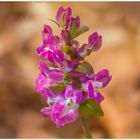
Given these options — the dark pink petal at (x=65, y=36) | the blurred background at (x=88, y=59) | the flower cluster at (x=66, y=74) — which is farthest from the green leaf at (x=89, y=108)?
the blurred background at (x=88, y=59)

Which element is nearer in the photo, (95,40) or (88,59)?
(95,40)

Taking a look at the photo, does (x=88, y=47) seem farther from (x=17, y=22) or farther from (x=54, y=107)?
(x=17, y=22)

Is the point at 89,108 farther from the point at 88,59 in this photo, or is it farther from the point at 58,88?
the point at 88,59

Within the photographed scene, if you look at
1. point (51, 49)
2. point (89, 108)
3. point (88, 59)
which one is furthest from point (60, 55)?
point (88, 59)

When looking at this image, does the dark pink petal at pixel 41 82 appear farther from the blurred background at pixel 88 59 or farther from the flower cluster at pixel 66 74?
the blurred background at pixel 88 59

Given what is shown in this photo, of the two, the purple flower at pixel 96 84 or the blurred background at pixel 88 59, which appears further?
the blurred background at pixel 88 59

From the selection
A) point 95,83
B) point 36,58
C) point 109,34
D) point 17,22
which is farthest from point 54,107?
point 17,22
